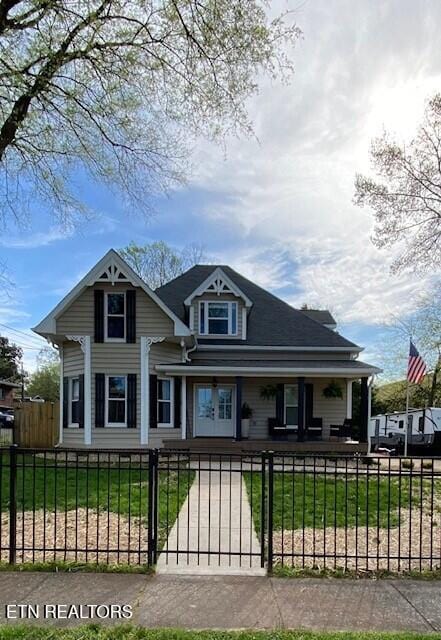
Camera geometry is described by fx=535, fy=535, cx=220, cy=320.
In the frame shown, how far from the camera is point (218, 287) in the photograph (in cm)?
1986

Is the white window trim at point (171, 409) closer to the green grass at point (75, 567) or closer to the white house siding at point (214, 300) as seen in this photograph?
the white house siding at point (214, 300)

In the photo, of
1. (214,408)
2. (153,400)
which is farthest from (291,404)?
(153,400)

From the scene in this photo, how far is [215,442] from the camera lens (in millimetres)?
17625

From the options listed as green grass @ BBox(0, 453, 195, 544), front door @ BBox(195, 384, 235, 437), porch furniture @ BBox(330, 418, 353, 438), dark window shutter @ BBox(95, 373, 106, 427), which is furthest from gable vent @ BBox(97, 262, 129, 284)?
porch furniture @ BBox(330, 418, 353, 438)

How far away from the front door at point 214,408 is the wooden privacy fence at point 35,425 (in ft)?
17.0

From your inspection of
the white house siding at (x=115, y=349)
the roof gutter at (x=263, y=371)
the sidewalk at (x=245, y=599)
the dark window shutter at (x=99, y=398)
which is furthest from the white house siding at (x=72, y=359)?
the sidewalk at (x=245, y=599)

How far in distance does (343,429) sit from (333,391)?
4.76 feet

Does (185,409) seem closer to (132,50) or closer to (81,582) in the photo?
(132,50)

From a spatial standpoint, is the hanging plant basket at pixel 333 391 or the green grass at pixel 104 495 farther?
the hanging plant basket at pixel 333 391

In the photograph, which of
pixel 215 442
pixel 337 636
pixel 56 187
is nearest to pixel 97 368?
pixel 215 442

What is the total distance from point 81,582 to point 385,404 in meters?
37.8

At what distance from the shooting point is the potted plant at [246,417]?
1883cm

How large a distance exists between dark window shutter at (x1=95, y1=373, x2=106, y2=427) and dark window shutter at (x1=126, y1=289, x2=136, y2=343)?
152cm

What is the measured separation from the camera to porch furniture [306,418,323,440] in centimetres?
1864
